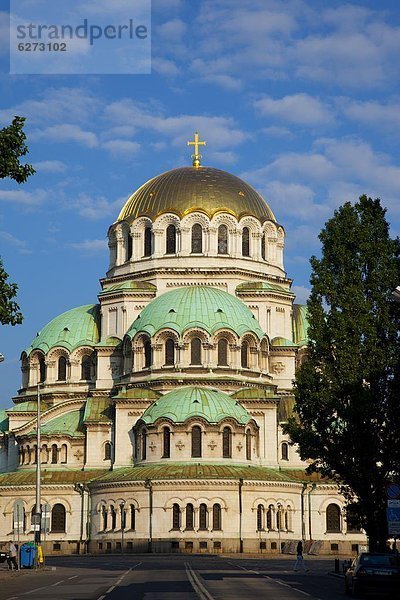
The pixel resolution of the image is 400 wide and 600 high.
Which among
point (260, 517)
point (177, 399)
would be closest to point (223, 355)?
point (177, 399)

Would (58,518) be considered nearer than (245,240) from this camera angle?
Yes

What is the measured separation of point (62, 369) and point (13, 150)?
6342 cm

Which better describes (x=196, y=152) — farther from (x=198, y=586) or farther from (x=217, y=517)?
(x=198, y=586)

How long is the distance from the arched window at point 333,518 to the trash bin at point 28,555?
3617cm

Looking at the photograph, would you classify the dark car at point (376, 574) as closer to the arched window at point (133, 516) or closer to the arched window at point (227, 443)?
the arched window at point (133, 516)

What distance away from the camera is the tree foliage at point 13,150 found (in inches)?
1171

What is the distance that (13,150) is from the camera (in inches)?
1179

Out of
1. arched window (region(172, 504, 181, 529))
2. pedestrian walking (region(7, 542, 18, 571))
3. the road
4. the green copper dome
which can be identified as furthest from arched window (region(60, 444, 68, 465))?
pedestrian walking (region(7, 542, 18, 571))

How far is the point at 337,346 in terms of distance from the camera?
4766cm

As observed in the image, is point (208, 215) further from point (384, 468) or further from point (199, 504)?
point (384, 468)

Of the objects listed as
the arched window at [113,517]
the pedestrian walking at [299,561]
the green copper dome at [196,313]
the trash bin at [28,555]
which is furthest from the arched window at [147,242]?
the trash bin at [28,555]

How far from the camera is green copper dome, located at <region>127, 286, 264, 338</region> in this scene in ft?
276

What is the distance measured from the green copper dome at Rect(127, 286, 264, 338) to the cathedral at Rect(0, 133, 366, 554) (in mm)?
120

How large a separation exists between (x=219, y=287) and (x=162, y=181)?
10401 millimetres
